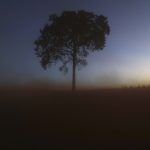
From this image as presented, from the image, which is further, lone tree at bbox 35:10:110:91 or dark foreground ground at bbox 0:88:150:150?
lone tree at bbox 35:10:110:91

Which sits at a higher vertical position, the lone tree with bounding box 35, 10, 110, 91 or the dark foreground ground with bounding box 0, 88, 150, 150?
the lone tree with bounding box 35, 10, 110, 91

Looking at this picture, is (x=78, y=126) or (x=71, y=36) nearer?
(x=78, y=126)

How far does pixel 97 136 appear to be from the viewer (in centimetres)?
1477

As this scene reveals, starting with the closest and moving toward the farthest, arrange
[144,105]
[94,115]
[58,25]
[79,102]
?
1. [94,115]
2. [144,105]
3. [79,102]
4. [58,25]

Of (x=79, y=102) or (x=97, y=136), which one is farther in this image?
(x=79, y=102)

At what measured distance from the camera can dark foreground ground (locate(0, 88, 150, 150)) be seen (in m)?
13.5

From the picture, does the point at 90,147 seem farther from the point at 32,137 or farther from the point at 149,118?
the point at 149,118

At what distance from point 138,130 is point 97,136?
1.98 metres

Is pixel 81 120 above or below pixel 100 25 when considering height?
below

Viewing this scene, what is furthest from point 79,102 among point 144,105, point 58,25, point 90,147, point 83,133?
point 58,25

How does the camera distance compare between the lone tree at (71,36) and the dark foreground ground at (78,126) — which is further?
the lone tree at (71,36)

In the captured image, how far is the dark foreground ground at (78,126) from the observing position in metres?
13.5

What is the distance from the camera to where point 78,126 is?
55.0ft

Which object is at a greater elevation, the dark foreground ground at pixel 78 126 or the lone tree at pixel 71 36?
the lone tree at pixel 71 36
